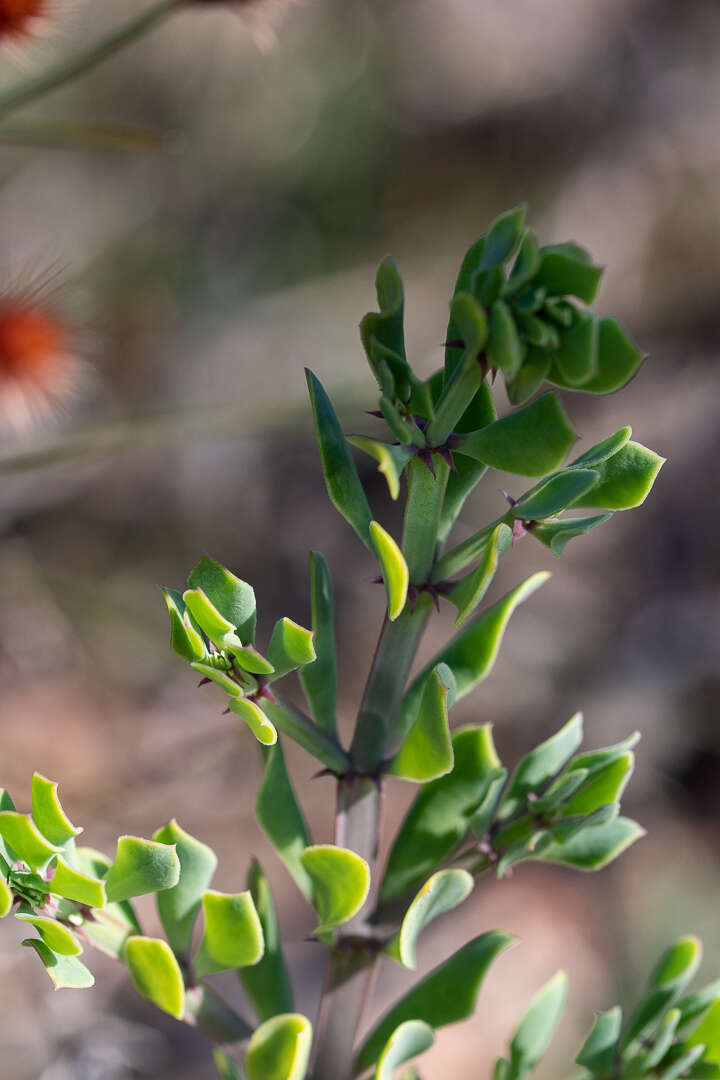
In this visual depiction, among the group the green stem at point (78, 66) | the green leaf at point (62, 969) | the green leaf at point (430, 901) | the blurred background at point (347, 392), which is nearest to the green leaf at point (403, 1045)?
the green leaf at point (430, 901)

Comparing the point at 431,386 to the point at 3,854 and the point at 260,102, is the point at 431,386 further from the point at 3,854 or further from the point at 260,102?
the point at 260,102

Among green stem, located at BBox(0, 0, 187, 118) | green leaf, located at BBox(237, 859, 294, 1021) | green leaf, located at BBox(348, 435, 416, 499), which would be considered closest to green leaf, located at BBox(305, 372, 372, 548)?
green leaf, located at BBox(348, 435, 416, 499)

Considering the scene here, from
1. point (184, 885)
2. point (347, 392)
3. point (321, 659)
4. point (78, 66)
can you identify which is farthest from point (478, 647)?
point (347, 392)

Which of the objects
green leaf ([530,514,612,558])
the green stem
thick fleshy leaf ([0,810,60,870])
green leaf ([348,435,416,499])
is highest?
the green stem

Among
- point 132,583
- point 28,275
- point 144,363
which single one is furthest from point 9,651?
point 28,275

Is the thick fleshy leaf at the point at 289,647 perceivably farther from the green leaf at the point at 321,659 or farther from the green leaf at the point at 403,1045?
the green leaf at the point at 403,1045

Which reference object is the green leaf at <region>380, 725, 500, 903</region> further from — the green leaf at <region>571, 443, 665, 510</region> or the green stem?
the green stem
